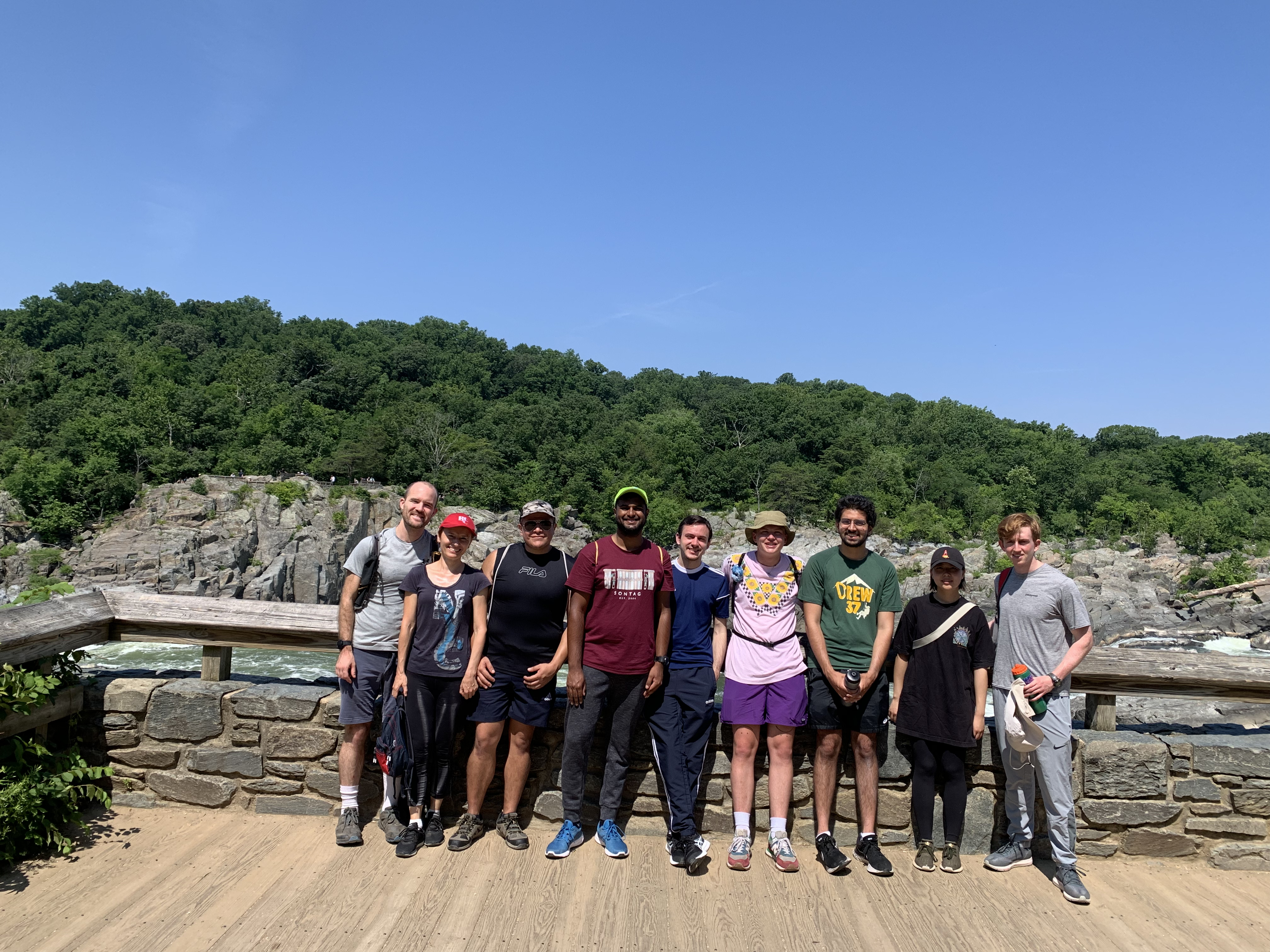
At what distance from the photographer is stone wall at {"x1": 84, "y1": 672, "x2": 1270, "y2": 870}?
377 cm

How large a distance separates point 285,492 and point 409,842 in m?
56.6

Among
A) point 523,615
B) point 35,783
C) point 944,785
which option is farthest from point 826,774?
point 35,783

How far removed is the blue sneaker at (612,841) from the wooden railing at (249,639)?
1824 mm

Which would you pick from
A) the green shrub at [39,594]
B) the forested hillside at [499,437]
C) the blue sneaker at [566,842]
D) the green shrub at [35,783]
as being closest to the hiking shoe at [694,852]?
the blue sneaker at [566,842]

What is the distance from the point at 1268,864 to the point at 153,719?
5.83 meters

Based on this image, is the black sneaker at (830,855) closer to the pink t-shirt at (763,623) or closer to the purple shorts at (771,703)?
the purple shorts at (771,703)

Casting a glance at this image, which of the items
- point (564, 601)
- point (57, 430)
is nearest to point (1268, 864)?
point (564, 601)

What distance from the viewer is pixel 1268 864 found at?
3.74 m

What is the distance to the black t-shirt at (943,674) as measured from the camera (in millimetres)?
3529

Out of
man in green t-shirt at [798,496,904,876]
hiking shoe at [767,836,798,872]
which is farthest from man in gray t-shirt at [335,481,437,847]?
man in green t-shirt at [798,496,904,876]

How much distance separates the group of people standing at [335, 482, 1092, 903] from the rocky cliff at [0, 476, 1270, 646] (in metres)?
34.4

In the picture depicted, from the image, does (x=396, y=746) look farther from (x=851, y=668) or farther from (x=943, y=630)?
(x=943, y=630)

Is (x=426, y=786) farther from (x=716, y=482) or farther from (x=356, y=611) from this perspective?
(x=716, y=482)

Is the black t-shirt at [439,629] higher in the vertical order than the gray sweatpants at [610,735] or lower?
higher
